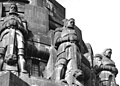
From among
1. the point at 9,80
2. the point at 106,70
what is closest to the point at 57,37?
the point at 106,70

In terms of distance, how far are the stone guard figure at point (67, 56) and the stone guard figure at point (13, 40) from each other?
207 cm

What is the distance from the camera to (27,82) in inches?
962

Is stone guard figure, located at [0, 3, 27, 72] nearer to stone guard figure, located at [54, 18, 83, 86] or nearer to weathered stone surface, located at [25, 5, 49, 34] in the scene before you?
weathered stone surface, located at [25, 5, 49, 34]

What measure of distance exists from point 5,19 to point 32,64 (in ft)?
9.62

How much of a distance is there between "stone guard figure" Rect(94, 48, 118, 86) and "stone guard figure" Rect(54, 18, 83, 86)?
120 inches

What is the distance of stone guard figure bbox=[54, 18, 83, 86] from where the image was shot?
84.1 feet

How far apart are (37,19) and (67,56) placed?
4328mm

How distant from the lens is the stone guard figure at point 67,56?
2565 centimetres

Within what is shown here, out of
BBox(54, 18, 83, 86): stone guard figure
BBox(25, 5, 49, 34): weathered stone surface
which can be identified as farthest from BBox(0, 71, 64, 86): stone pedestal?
BBox(25, 5, 49, 34): weathered stone surface

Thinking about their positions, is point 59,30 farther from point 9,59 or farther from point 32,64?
point 9,59

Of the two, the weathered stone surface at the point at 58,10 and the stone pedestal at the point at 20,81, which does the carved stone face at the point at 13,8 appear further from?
the stone pedestal at the point at 20,81

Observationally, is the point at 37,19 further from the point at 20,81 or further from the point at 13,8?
the point at 20,81

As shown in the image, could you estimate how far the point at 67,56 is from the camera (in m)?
27.1

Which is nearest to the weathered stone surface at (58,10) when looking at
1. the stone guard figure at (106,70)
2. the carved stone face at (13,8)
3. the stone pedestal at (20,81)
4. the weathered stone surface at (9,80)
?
the stone guard figure at (106,70)
